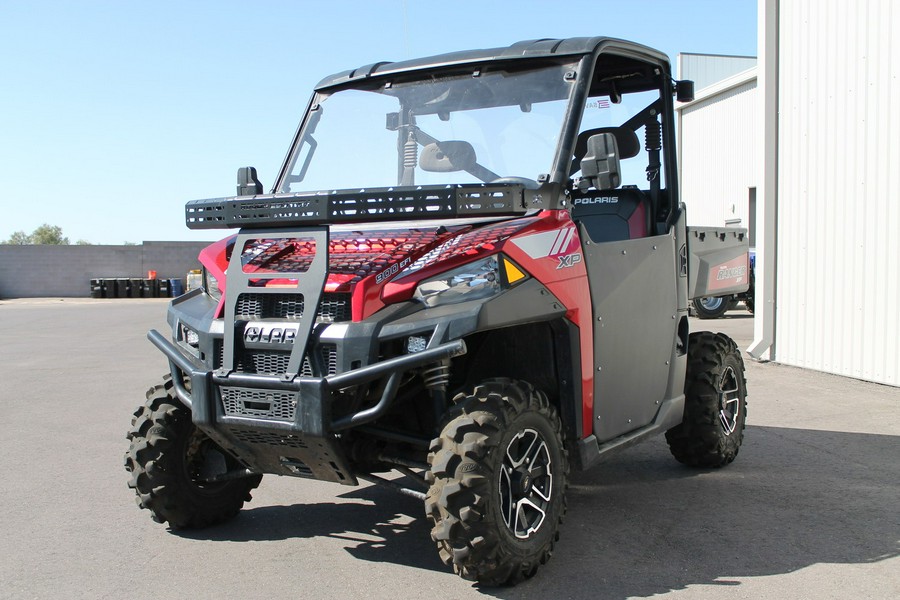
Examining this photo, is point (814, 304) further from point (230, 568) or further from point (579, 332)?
point (230, 568)

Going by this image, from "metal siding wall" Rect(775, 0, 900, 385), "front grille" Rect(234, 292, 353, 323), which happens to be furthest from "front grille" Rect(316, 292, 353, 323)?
"metal siding wall" Rect(775, 0, 900, 385)

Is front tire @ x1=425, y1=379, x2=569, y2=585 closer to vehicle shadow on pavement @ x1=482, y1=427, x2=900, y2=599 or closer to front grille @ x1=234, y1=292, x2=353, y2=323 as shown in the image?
vehicle shadow on pavement @ x1=482, y1=427, x2=900, y2=599

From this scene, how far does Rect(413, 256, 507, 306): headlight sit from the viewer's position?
13.0 ft

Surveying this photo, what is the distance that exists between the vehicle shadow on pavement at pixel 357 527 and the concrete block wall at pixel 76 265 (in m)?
37.5

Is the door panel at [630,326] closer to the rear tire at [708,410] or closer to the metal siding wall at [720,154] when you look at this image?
the rear tire at [708,410]

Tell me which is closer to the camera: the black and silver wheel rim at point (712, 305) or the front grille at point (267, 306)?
the front grille at point (267, 306)

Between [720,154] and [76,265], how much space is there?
28978mm

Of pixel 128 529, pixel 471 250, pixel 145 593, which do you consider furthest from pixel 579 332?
pixel 128 529

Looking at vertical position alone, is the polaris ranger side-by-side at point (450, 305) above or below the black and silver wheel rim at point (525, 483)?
above

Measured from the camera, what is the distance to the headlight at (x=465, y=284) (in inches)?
156

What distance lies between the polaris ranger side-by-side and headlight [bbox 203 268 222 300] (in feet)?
0.07

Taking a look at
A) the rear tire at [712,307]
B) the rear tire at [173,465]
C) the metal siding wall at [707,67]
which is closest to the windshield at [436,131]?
the rear tire at [173,465]

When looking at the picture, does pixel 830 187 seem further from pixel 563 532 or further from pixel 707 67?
pixel 707 67

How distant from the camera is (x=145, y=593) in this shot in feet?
13.3
